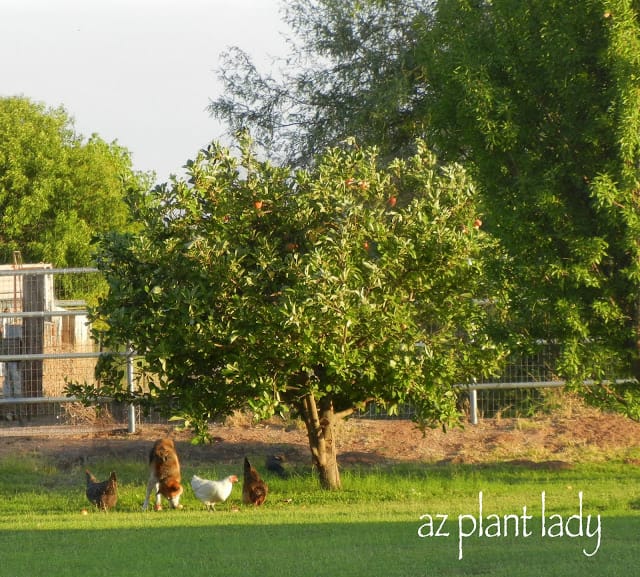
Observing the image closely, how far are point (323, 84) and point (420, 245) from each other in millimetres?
10436

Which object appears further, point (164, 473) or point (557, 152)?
point (164, 473)

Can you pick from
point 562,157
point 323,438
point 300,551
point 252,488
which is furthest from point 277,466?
point 562,157

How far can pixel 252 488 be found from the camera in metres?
13.2

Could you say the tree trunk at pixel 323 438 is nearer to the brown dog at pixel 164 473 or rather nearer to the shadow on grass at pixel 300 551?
the brown dog at pixel 164 473

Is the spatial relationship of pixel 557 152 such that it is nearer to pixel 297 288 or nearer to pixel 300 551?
pixel 297 288

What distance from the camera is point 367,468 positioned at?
16281 millimetres

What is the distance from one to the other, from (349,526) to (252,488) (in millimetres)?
2157

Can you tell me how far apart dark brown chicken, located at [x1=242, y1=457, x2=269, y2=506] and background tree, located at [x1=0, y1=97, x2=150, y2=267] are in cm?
3571

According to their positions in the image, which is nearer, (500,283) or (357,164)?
(500,283)

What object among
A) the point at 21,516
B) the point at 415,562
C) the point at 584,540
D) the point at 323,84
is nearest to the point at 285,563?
the point at 415,562

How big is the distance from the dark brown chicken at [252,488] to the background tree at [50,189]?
3571 cm

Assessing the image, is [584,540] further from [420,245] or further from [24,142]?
[24,142]

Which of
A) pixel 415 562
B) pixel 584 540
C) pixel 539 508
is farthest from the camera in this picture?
pixel 539 508

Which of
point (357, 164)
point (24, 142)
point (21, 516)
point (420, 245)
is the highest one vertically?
point (24, 142)
